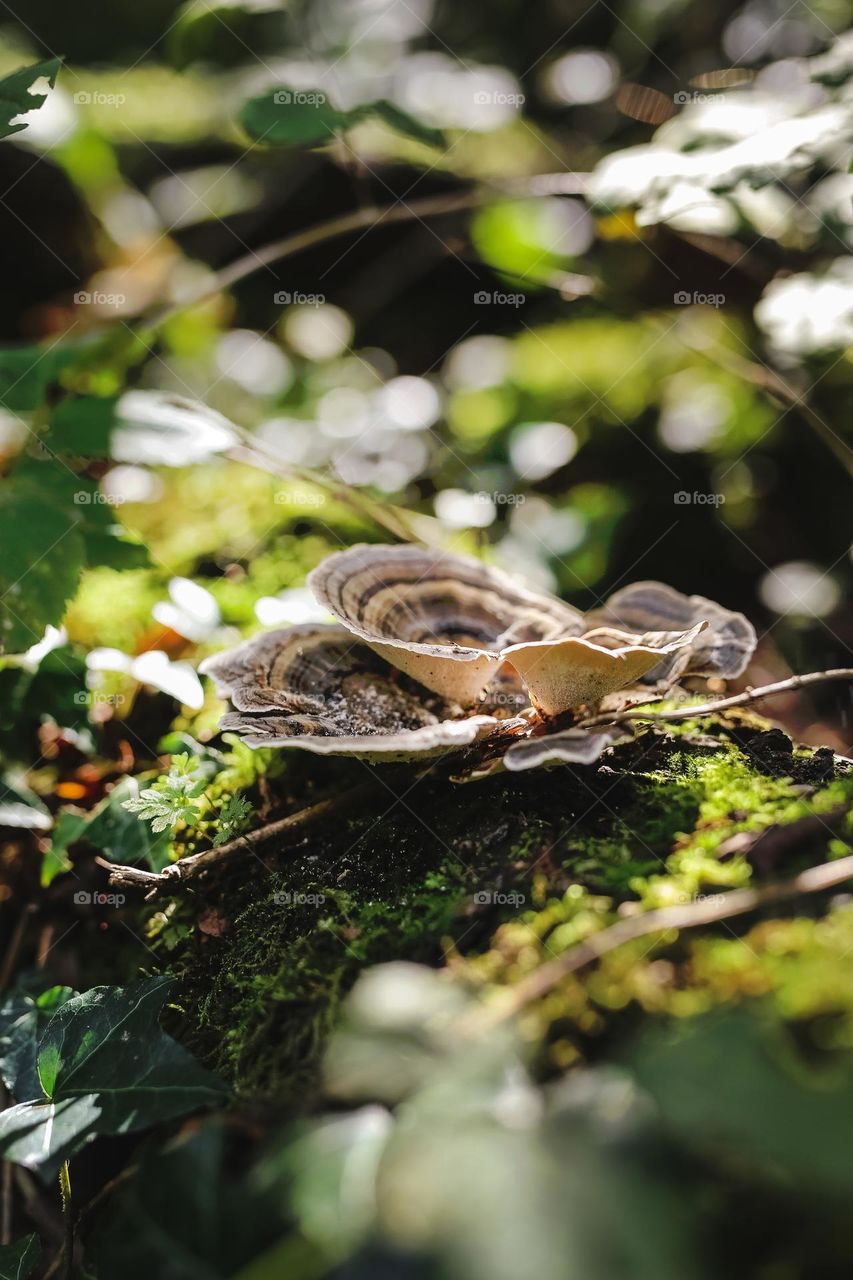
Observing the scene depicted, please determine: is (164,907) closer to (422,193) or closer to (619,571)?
(619,571)

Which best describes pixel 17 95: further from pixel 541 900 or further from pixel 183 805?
pixel 541 900

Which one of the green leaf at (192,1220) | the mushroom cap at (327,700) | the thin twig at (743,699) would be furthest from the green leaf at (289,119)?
the green leaf at (192,1220)

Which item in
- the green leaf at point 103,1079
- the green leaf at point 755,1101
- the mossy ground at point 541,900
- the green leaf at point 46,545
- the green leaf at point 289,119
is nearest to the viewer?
the green leaf at point 755,1101

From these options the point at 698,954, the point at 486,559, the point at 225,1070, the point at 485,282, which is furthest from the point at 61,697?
the point at 485,282

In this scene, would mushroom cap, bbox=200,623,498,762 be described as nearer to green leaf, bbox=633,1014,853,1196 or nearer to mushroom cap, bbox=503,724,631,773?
mushroom cap, bbox=503,724,631,773

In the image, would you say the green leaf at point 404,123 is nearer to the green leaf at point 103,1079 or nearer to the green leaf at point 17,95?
the green leaf at point 17,95

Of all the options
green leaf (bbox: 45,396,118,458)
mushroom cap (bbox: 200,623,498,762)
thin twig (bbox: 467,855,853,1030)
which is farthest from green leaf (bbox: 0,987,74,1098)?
green leaf (bbox: 45,396,118,458)

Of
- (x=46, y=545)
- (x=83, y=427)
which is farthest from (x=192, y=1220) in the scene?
(x=83, y=427)
